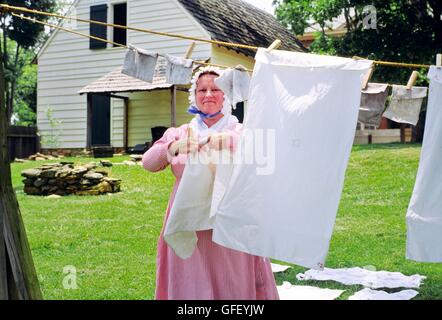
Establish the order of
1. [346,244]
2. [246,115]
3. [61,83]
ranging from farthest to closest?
[61,83] < [346,244] < [246,115]

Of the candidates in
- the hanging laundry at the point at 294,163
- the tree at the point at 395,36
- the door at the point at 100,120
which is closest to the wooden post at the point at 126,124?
the door at the point at 100,120

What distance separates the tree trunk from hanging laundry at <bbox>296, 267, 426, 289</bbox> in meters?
2.80

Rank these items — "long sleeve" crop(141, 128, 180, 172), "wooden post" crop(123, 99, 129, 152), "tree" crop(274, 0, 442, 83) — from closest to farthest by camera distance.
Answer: "long sleeve" crop(141, 128, 180, 172) → "tree" crop(274, 0, 442, 83) → "wooden post" crop(123, 99, 129, 152)

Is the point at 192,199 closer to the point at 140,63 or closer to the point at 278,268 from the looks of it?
the point at 140,63

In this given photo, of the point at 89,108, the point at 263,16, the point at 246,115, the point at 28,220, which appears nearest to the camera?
the point at 246,115

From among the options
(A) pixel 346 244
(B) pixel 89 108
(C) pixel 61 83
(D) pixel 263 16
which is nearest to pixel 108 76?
(B) pixel 89 108

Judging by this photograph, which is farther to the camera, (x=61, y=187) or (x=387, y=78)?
(x=387, y=78)

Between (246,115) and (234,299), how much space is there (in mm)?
1001

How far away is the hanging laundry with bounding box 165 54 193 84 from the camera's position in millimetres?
4281

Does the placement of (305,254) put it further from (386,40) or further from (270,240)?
(386,40)

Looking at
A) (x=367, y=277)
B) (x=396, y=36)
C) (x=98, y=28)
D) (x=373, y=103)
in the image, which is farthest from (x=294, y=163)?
(x=98, y=28)

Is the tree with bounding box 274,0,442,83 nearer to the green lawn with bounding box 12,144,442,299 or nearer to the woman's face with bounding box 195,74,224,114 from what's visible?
the green lawn with bounding box 12,144,442,299

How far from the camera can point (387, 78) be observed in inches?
538

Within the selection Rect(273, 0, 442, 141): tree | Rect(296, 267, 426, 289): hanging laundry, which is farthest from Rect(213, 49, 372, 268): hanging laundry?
Rect(273, 0, 442, 141): tree
